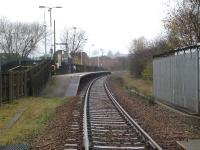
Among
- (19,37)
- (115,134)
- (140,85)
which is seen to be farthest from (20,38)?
(115,134)

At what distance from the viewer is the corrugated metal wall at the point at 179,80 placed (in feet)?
63.5

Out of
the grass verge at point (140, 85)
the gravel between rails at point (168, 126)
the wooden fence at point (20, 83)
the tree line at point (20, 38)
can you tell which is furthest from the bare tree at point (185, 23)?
the tree line at point (20, 38)

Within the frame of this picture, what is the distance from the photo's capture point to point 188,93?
2044cm

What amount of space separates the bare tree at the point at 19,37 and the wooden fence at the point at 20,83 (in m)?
55.3

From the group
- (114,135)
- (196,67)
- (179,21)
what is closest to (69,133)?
(114,135)

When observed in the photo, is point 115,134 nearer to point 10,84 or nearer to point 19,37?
point 10,84

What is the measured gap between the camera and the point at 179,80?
22531mm

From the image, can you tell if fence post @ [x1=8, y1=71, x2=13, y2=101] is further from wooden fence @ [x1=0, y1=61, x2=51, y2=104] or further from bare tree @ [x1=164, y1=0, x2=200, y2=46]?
bare tree @ [x1=164, y1=0, x2=200, y2=46]

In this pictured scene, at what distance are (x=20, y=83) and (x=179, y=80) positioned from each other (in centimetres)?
1292

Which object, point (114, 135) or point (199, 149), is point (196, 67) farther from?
point (199, 149)

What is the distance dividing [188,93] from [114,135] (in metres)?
7.82

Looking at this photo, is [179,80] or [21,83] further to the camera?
[21,83]

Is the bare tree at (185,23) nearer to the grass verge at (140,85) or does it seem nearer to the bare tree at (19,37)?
the grass verge at (140,85)

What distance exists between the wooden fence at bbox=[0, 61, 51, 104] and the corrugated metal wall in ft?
28.6
